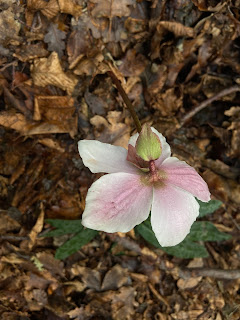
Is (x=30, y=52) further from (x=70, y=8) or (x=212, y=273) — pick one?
(x=212, y=273)

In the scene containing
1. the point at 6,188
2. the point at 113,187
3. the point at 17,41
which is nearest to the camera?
the point at 113,187

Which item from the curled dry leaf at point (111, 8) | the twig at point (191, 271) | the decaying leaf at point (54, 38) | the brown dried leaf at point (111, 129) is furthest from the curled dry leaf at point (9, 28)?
the twig at point (191, 271)

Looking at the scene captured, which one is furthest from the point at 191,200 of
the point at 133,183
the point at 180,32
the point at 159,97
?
the point at 180,32

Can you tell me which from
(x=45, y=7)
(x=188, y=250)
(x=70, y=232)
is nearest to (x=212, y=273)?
(x=188, y=250)

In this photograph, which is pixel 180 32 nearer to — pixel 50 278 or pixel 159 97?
pixel 159 97

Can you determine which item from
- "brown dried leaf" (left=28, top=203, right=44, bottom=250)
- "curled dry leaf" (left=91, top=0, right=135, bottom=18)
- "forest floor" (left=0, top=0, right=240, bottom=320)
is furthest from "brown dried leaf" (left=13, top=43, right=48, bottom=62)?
"brown dried leaf" (left=28, top=203, right=44, bottom=250)

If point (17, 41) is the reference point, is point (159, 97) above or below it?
below
